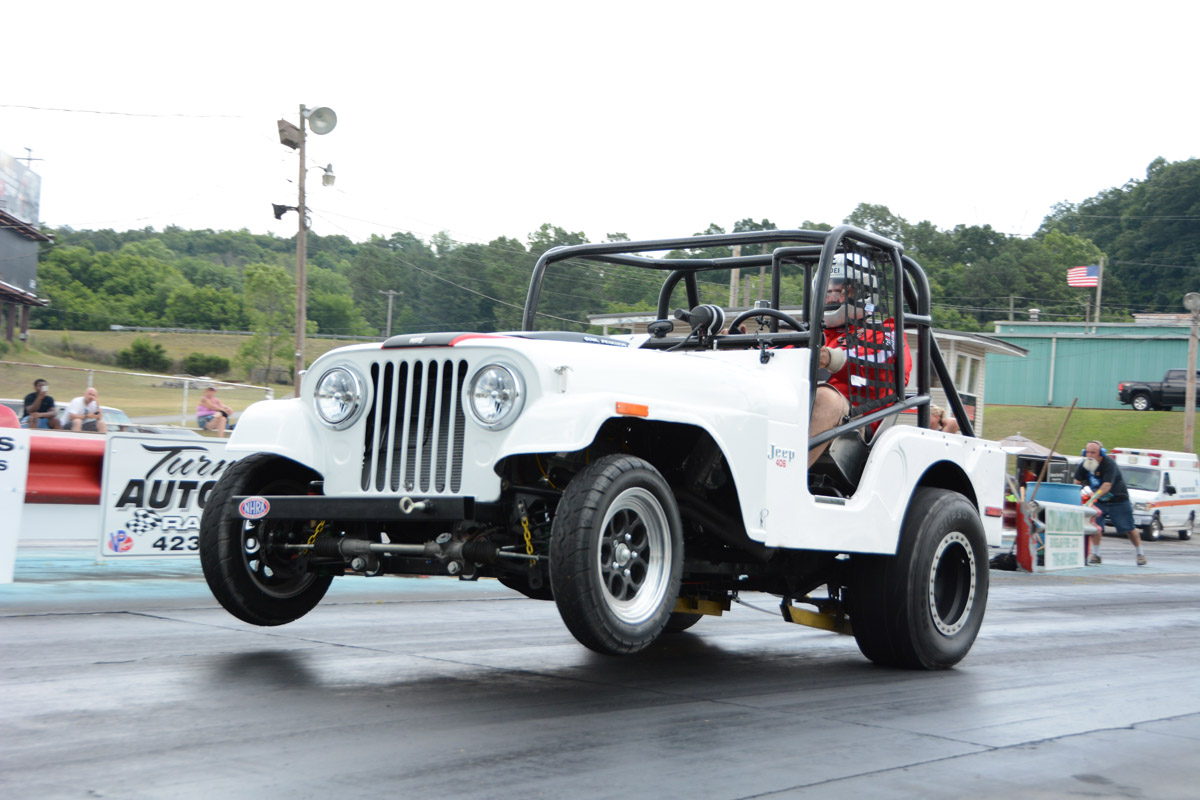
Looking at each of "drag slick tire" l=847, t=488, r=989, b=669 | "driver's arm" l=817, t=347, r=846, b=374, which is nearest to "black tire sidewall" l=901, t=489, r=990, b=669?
"drag slick tire" l=847, t=488, r=989, b=669

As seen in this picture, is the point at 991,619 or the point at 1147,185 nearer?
the point at 991,619

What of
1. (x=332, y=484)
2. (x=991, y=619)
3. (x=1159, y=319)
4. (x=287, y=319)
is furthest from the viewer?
(x=1159, y=319)

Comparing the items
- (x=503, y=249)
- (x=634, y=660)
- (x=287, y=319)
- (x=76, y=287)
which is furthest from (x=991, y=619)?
(x=76, y=287)

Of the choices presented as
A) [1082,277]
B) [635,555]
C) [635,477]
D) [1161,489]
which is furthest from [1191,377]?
[635,477]

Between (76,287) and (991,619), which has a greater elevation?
(76,287)

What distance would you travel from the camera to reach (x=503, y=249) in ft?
171

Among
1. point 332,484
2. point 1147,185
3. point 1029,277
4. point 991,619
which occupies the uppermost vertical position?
point 1147,185

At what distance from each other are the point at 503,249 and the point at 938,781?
49.0 metres

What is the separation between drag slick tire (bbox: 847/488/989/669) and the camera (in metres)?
6.54

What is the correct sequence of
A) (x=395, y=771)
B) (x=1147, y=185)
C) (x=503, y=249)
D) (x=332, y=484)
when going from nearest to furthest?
(x=395, y=771), (x=332, y=484), (x=503, y=249), (x=1147, y=185)

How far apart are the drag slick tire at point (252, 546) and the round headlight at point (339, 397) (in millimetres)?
→ 469

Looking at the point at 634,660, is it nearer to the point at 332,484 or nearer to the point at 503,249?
the point at 332,484

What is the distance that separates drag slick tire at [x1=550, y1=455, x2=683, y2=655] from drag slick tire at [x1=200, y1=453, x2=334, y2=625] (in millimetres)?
A: 1633

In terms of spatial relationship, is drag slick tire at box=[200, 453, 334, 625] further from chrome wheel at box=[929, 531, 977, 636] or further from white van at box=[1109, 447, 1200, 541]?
white van at box=[1109, 447, 1200, 541]
